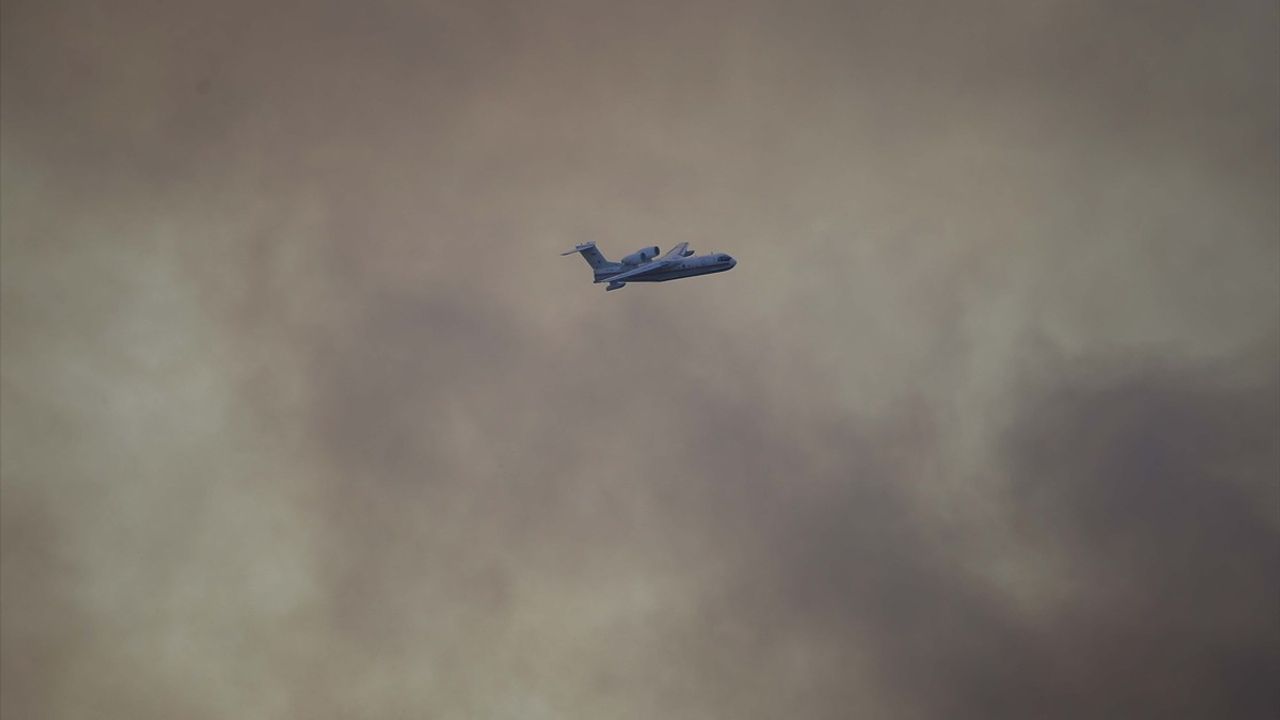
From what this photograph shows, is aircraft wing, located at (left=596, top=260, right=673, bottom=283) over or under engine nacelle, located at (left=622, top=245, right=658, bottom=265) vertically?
under

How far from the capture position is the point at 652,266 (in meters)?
133

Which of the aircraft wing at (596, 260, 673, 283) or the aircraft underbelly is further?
the aircraft underbelly

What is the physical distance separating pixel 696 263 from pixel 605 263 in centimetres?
1439

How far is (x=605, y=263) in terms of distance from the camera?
141 metres

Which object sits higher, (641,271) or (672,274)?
(672,274)

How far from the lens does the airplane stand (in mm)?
132875

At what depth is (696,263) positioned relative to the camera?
136 metres

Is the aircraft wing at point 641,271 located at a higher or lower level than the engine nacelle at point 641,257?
lower

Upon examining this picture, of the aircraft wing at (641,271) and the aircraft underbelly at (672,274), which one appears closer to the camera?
the aircraft wing at (641,271)

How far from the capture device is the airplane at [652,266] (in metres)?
133

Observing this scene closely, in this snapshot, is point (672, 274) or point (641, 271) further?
point (672, 274)
